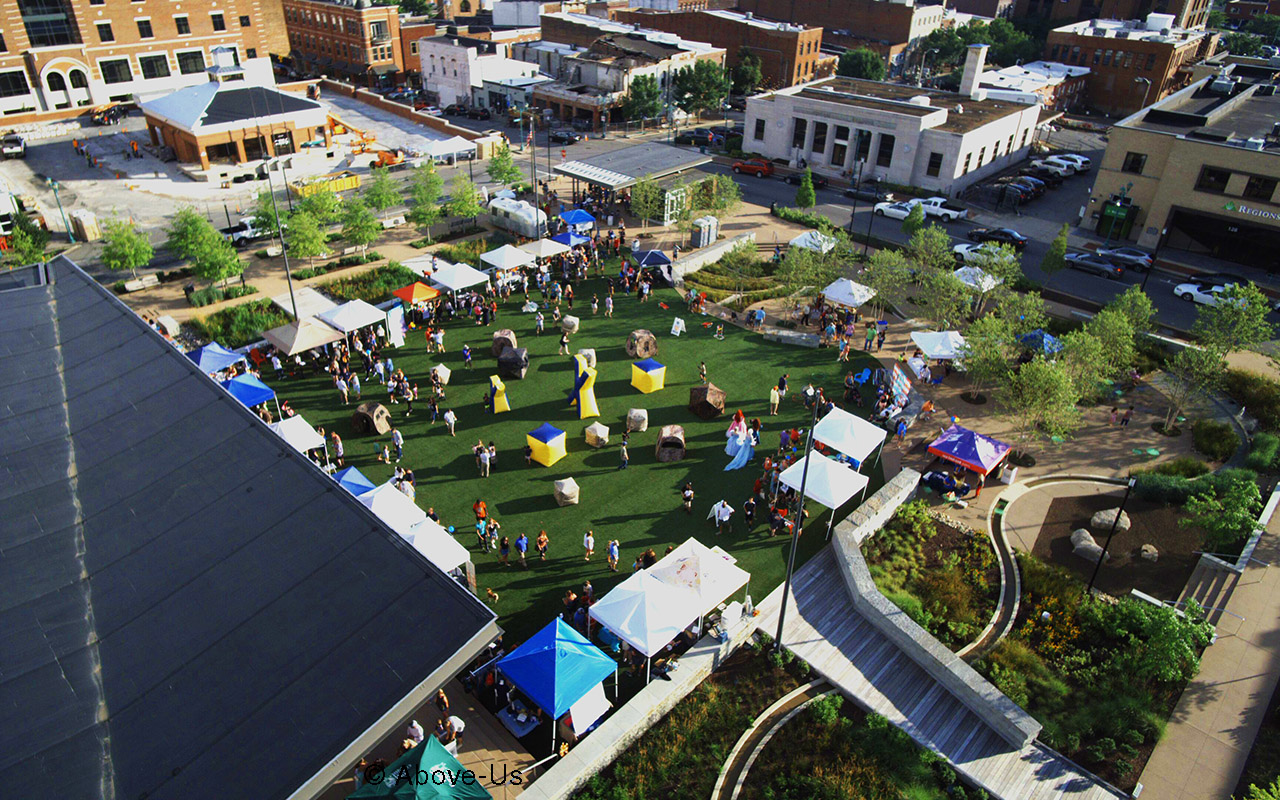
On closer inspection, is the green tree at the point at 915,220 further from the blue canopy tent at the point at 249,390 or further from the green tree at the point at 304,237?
the blue canopy tent at the point at 249,390

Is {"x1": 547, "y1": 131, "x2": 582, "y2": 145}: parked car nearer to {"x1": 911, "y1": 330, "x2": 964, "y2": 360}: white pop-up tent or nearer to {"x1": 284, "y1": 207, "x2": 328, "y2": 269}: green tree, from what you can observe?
{"x1": 284, "y1": 207, "x2": 328, "y2": 269}: green tree

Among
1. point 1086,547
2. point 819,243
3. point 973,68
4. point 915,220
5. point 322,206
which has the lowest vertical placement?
point 1086,547

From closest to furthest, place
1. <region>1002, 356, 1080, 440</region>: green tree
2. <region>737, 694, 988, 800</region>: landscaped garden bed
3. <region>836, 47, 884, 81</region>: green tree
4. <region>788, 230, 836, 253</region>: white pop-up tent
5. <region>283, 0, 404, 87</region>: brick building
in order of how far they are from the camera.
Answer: <region>737, 694, 988, 800</region>: landscaped garden bed < <region>1002, 356, 1080, 440</region>: green tree < <region>788, 230, 836, 253</region>: white pop-up tent < <region>283, 0, 404, 87</region>: brick building < <region>836, 47, 884, 81</region>: green tree

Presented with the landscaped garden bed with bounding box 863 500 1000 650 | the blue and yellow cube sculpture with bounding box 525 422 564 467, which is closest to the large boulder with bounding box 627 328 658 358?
the blue and yellow cube sculpture with bounding box 525 422 564 467

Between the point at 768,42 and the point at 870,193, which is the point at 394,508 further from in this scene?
the point at 768,42

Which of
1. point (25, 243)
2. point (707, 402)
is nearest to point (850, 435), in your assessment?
point (707, 402)

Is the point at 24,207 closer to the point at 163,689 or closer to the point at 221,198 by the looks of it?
the point at 221,198
